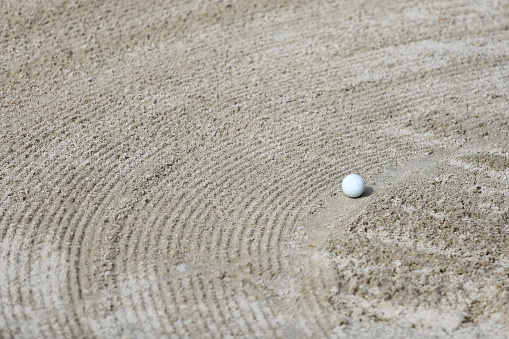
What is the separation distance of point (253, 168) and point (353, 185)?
1.28 m

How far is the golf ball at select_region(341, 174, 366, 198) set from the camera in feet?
21.7

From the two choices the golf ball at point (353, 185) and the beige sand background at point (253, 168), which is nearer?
the beige sand background at point (253, 168)

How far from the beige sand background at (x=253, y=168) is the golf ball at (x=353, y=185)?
13 cm

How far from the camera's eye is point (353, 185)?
21.7 feet

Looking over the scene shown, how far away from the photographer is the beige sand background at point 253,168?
522 cm

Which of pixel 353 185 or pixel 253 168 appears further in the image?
pixel 253 168

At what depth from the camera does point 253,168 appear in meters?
7.12

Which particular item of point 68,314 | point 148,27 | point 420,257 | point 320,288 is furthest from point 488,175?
point 148,27

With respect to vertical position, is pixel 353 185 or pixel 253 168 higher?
pixel 253 168

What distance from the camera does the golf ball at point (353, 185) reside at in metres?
6.61

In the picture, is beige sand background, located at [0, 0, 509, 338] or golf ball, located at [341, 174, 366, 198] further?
golf ball, located at [341, 174, 366, 198]

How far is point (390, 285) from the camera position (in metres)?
5.42

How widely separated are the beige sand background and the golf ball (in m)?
0.13

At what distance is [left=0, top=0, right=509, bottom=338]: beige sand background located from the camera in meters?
5.22
